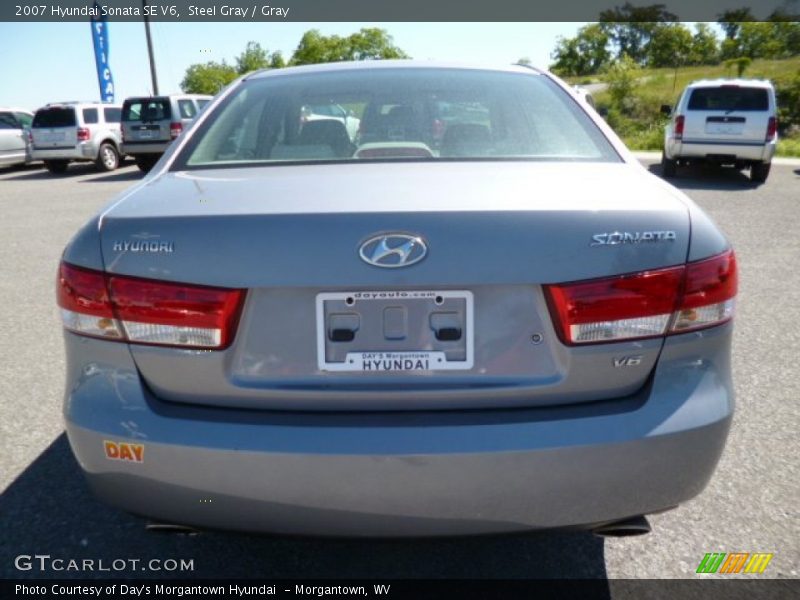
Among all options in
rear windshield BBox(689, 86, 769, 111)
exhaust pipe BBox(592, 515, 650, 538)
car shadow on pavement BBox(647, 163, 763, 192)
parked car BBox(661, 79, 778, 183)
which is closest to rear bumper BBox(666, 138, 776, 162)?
parked car BBox(661, 79, 778, 183)

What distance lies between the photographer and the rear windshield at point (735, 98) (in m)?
13.7

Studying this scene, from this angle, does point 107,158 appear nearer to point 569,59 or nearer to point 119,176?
point 119,176

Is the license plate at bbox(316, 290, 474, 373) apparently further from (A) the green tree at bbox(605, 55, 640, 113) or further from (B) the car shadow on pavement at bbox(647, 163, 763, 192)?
(A) the green tree at bbox(605, 55, 640, 113)

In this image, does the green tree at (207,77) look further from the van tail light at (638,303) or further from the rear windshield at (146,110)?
the van tail light at (638,303)

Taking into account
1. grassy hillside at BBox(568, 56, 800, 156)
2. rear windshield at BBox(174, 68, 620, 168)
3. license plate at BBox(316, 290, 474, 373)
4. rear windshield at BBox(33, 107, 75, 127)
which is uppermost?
rear windshield at BBox(174, 68, 620, 168)

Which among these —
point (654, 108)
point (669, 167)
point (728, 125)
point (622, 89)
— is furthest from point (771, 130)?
point (654, 108)

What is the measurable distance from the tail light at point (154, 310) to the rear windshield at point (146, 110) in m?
17.6

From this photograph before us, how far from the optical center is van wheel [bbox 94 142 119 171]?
62.8 ft

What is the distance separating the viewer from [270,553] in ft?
8.09

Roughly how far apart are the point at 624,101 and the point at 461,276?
39.0 metres

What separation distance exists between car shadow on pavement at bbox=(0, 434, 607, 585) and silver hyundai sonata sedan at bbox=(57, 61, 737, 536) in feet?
1.92

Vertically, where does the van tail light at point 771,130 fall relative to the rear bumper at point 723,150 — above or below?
above

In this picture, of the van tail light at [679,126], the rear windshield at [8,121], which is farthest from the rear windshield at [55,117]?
the van tail light at [679,126]

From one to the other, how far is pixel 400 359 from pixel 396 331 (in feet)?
0.24
